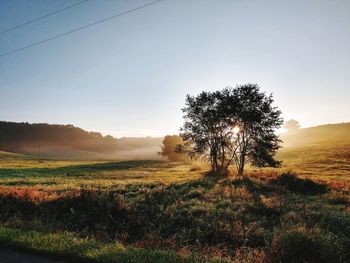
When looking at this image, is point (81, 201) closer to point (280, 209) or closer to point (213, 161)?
point (280, 209)

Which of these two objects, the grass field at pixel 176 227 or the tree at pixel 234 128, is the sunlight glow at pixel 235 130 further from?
the grass field at pixel 176 227

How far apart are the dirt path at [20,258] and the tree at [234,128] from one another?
41631 millimetres

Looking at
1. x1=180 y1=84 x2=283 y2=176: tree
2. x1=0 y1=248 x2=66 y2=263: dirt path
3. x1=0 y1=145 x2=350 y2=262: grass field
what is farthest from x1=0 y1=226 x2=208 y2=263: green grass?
x1=180 y1=84 x2=283 y2=176: tree

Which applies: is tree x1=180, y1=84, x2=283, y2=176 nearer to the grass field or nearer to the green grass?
the grass field

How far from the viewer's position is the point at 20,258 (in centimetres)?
941

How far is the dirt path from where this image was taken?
30.1ft

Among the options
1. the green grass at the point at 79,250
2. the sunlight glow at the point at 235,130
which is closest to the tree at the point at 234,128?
the sunlight glow at the point at 235,130

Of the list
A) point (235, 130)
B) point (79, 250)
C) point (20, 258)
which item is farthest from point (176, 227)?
point (235, 130)

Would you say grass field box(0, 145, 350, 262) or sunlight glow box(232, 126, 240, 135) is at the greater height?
sunlight glow box(232, 126, 240, 135)

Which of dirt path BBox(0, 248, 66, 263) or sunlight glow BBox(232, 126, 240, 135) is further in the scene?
sunlight glow BBox(232, 126, 240, 135)

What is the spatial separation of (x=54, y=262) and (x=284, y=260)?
22.3 feet

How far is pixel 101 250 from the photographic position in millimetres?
9602

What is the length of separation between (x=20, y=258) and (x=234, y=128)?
4576 centimetres

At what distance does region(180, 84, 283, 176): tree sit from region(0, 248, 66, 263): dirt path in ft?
137
